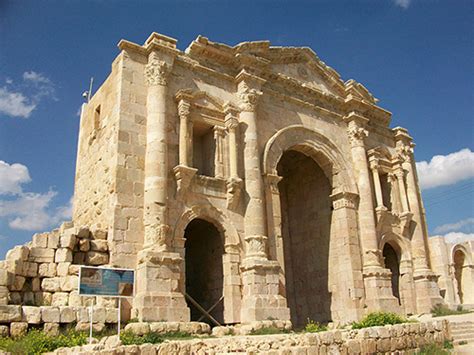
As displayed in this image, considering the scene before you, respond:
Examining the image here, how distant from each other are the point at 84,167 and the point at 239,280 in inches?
275

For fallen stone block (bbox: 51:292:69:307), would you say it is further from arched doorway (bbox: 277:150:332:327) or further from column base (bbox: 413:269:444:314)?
column base (bbox: 413:269:444:314)

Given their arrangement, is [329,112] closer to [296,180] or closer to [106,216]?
[296,180]

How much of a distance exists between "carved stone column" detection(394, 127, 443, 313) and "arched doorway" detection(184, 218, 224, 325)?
984 cm

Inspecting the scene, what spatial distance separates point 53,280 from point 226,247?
5273mm

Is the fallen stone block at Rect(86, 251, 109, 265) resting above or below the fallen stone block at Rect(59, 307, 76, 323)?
above

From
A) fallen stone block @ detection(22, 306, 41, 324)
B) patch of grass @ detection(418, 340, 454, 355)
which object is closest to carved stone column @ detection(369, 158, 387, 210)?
patch of grass @ detection(418, 340, 454, 355)

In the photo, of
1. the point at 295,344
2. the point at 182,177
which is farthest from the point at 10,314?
the point at 295,344

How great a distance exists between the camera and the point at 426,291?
67.5ft

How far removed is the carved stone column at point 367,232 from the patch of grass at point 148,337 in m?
8.52

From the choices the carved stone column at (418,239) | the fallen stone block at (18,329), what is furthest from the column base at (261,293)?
the carved stone column at (418,239)

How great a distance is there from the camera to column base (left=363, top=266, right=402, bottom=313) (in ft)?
59.1

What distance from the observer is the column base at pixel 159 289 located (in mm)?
12680

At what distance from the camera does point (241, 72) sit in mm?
17375

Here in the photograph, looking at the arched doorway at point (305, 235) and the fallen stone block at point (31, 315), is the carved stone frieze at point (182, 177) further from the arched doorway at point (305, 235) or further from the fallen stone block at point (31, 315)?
the arched doorway at point (305, 235)
